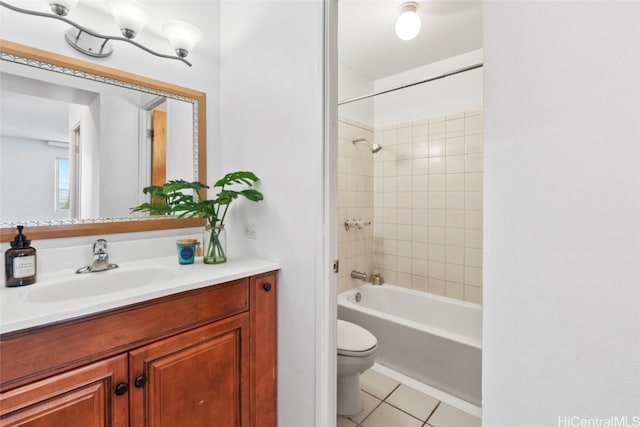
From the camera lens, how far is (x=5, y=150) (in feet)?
3.40

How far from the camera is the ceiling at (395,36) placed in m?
1.71

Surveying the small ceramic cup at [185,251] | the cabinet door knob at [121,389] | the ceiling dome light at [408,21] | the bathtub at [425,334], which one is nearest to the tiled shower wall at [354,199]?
the bathtub at [425,334]

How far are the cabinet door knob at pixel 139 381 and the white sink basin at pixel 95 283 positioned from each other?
292mm

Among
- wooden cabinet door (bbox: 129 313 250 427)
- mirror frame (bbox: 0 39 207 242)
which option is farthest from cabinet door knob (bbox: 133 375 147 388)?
mirror frame (bbox: 0 39 207 242)

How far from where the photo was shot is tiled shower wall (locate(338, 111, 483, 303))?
2248 mm

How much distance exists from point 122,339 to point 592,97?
121 cm

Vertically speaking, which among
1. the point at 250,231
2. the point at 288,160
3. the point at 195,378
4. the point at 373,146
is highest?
the point at 373,146

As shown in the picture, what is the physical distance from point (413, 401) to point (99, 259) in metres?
1.79

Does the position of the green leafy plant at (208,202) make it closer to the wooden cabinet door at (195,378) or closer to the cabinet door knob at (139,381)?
the wooden cabinet door at (195,378)

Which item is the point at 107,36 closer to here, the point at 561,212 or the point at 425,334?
the point at 561,212

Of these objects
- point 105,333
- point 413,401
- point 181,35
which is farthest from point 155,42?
point 413,401

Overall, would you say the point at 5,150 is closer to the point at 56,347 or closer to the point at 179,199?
the point at 179,199

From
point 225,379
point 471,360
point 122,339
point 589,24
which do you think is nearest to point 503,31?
point 589,24

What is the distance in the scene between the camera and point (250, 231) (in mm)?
1429
